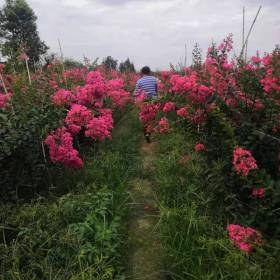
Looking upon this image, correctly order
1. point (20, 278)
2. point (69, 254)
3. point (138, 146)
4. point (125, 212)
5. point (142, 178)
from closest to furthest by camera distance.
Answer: point (20, 278)
point (69, 254)
point (125, 212)
point (142, 178)
point (138, 146)

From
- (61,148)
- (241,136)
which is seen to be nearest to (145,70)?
(61,148)

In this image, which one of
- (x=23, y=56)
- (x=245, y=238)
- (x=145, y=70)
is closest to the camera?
(x=245, y=238)

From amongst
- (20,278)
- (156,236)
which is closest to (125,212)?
(156,236)

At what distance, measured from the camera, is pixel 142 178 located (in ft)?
14.0

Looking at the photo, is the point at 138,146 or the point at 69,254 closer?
the point at 69,254

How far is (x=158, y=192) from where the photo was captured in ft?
12.4

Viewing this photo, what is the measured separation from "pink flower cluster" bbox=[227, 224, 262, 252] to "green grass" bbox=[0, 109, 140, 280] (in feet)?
3.14

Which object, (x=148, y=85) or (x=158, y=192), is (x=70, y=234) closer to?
(x=158, y=192)

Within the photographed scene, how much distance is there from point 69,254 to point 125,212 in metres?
0.86

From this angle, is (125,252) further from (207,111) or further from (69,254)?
(207,111)

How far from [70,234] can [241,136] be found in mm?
1902

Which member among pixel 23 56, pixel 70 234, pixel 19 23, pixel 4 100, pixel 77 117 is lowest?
pixel 70 234

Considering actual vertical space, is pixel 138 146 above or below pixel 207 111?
below

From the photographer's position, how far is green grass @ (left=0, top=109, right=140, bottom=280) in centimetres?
253
